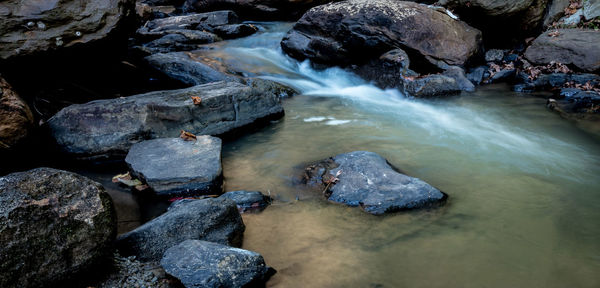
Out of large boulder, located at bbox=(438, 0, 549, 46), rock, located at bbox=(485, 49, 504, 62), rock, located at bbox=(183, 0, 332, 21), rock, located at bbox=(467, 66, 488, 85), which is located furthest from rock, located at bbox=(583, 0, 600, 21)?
rock, located at bbox=(183, 0, 332, 21)

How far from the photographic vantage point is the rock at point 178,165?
166 inches

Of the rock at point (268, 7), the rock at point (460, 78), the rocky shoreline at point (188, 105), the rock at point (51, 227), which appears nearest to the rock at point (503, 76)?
the rocky shoreline at point (188, 105)

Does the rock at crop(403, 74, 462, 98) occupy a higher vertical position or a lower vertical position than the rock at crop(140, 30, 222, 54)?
higher

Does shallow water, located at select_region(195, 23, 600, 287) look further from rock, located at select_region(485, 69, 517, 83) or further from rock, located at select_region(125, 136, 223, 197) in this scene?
rock, located at select_region(485, 69, 517, 83)

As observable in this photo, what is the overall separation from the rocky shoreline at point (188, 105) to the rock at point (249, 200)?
16 mm

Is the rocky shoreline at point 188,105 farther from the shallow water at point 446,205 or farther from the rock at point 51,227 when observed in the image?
the shallow water at point 446,205

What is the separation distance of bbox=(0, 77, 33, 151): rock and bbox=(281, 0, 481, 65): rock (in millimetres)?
7542

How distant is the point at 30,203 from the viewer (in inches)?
86.8

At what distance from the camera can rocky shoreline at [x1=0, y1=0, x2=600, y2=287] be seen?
243 centimetres

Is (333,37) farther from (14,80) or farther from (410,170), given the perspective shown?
(14,80)

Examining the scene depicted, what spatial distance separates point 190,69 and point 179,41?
13.6ft

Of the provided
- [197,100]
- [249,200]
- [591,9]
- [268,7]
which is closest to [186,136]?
[197,100]

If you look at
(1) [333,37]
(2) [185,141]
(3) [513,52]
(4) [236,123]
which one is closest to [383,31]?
(1) [333,37]

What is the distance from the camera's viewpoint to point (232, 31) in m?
14.0
